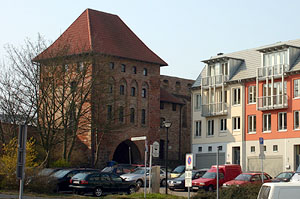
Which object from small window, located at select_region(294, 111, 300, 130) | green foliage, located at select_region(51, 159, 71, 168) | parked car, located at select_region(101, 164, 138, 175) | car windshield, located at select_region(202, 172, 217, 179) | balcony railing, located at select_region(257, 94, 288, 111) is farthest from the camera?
balcony railing, located at select_region(257, 94, 288, 111)

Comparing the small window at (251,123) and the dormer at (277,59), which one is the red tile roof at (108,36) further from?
the dormer at (277,59)

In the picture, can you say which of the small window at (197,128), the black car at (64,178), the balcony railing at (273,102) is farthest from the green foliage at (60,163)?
the balcony railing at (273,102)

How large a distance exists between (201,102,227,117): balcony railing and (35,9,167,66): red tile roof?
10.7 metres

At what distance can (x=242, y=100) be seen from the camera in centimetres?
6216

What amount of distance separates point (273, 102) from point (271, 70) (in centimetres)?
306

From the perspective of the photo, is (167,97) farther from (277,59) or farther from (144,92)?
(277,59)

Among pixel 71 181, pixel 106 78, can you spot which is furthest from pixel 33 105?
pixel 71 181

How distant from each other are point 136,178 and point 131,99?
27880mm

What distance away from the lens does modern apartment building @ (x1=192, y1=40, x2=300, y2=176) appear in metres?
56.7

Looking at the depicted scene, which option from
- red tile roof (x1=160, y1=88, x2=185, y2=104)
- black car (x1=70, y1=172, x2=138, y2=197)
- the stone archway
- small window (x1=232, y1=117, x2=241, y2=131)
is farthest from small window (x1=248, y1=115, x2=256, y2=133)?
black car (x1=70, y1=172, x2=138, y2=197)

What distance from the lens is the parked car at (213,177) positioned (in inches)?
1575

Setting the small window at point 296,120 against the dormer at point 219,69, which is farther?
the dormer at point 219,69

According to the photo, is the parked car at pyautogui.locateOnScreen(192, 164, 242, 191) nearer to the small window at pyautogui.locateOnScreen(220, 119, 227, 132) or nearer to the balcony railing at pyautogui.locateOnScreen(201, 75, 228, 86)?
the small window at pyautogui.locateOnScreen(220, 119, 227, 132)

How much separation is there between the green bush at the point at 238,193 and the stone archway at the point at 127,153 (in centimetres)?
4085
